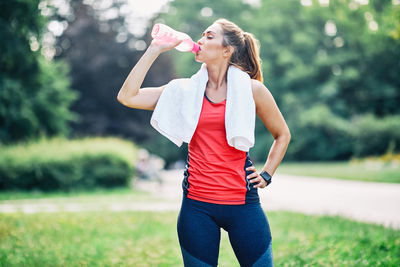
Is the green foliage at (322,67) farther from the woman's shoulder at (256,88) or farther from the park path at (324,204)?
the woman's shoulder at (256,88)

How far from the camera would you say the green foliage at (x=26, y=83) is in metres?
10.2

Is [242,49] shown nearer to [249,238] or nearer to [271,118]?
[271,118]

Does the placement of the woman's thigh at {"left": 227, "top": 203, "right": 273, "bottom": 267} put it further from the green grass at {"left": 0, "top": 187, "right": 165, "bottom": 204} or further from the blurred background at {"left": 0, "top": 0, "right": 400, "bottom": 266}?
the green grass at {"left": 0, "top": 187, "right": 165, "bottom": 204}

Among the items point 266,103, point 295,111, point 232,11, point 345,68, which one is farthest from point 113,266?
point 232,11

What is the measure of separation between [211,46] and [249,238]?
4.12 ft

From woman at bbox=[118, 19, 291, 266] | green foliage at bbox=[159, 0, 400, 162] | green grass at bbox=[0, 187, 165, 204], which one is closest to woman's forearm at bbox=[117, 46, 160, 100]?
woman at bbox=[118, 19, 291, 266]

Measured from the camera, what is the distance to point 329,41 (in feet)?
123

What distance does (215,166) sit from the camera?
2645mm

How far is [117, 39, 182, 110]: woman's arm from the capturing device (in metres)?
2.82

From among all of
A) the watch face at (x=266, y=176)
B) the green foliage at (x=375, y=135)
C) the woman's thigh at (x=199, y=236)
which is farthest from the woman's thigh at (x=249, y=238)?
the green foliage at (x=375, y=135)

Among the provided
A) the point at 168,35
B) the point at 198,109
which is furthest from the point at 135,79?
the point at 198,109

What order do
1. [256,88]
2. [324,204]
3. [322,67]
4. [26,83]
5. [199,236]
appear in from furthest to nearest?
[322,67] → [26,83] → [324,204] → [256,88] → [199,236]

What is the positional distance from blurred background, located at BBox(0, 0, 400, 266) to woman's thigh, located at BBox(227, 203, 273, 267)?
7.57 ft

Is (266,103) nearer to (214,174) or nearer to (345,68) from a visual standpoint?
(214,174)
